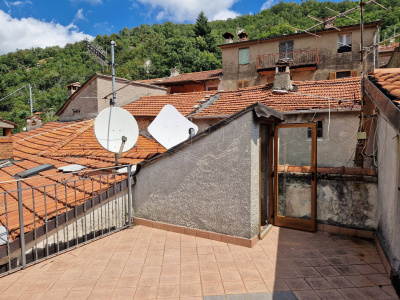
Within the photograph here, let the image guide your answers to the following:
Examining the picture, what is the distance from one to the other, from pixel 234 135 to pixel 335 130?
286 inches

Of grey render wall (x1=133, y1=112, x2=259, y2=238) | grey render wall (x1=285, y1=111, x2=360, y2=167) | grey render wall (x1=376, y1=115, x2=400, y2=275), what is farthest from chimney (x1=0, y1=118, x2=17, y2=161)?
grey render wall (x1=376, y1=115, x2=400, y2=275)

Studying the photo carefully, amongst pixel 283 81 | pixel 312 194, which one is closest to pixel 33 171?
pixel 312 194

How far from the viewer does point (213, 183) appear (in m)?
4.84

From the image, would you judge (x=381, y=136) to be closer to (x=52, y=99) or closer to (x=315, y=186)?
(x=315, y=186)

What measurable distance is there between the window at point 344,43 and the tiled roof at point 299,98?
1045cm

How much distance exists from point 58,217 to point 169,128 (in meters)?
3.52

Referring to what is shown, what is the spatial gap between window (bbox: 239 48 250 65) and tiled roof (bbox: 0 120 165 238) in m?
15.7

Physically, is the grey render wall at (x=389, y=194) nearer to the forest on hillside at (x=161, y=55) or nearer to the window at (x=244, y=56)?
the window at (x=244, y=56)

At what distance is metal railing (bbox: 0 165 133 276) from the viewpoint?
4066 mm

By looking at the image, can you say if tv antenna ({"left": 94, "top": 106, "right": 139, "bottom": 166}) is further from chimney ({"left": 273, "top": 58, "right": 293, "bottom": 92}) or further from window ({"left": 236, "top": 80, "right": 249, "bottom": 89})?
window ({"left": 236, "top": 80, "right": 249, "bottom": 89})

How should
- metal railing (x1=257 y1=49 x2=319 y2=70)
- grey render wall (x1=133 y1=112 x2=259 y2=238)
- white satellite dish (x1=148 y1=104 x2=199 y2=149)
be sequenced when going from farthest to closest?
metal railing (x1=257 y1=49 x2=319 y2=70) → white satellite dish (x1=148 y1=104 x2=199 y2=149) → grey render wall (x1=133 y1=112 x2=259 y2=238)

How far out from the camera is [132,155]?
765cm

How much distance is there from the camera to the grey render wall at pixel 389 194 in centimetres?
338

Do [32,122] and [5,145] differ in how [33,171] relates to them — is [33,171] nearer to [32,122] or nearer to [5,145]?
[5,145]
